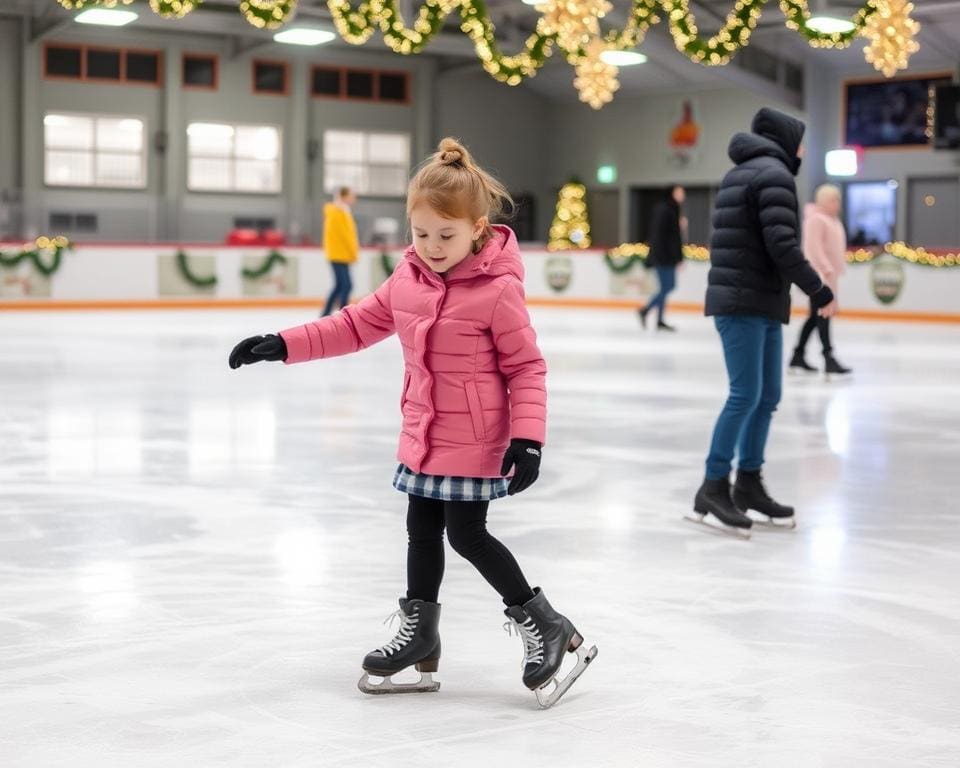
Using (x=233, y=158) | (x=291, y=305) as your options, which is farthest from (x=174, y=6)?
(x=233, y=158)

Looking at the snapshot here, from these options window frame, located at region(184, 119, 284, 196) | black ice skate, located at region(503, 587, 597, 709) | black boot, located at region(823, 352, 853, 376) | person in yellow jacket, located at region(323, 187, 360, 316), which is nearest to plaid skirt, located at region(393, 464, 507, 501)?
black ice skate, located at region(503, 587, 597, 709)

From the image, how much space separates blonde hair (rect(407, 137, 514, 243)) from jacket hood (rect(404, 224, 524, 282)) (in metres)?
0.07

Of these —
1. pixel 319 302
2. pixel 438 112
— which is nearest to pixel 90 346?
pixel 319 302

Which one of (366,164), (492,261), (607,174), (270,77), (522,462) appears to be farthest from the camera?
(607,174)

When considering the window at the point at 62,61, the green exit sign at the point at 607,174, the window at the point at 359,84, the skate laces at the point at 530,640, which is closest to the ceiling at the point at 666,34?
the window at the point at 62,61

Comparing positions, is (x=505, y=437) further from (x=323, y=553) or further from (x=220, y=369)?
(x=220, y=369)

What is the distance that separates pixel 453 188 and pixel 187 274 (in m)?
17.7

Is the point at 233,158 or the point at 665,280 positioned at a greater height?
the point at 233,158

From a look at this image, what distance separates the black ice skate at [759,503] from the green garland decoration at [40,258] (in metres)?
15.1

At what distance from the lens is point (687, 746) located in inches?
101

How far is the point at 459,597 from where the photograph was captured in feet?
12.1

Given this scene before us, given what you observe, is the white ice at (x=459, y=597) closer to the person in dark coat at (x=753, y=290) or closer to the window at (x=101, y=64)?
the person in dark coat at (x=753, y=290)

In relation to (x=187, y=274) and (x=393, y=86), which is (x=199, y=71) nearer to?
(x=393, y=86)

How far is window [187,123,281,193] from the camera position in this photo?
2688cm
